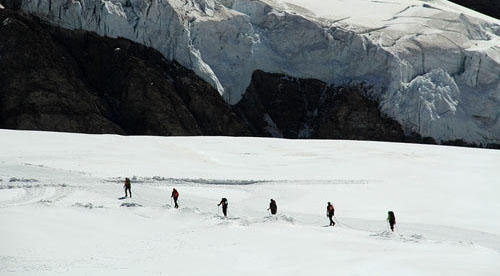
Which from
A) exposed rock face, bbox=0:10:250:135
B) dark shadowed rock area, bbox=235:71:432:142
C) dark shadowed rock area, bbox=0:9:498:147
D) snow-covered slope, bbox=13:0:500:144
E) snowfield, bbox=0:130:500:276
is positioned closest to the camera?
snowfield, bbox=0:130:500:276

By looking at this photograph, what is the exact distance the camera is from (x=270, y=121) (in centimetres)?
5469

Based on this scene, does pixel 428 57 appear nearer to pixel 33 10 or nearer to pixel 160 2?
pixel 160 2

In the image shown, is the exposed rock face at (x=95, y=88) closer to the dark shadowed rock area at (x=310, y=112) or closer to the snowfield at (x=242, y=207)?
the dark shadowed rock area at (x=310, y=112)

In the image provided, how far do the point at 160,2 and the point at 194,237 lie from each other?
3677 centimetres

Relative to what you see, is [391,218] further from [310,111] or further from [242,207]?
[310,111]

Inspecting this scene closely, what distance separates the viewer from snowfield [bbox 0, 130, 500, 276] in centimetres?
1427

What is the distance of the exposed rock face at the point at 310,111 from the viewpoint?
173 ft

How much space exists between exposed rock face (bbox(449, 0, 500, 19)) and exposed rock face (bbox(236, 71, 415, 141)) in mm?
38300

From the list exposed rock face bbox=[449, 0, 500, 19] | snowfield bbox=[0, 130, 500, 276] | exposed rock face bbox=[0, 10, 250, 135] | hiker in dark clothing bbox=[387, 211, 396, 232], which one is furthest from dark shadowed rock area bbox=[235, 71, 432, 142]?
exposed rock face bbox=[449, 0, 500, 19]

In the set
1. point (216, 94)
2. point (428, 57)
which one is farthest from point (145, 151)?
point (428, 57)

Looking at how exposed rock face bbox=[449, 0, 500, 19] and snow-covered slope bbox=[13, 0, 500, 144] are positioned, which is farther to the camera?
exposed rock face bbox=[449, 0, 500, 19]

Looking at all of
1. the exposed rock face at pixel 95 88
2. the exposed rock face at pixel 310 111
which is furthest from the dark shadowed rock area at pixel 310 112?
the exposed rock face at pixel 95 88

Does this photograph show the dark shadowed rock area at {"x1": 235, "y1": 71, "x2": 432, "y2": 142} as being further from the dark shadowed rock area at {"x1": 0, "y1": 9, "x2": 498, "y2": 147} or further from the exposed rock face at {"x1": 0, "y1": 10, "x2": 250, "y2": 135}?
the exposed rock face at {"x1": 0, "y1": 10, "x2": 250, "y2": 135}

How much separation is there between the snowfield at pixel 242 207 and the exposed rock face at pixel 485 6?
51.7 m
